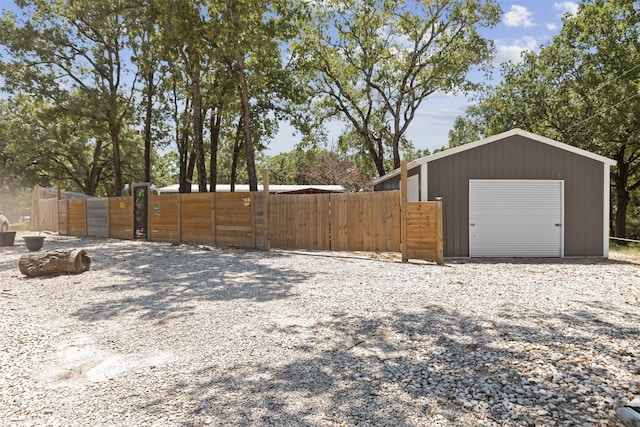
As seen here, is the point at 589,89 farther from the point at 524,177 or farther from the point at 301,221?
the point at 301,221

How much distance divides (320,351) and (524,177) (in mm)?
8640

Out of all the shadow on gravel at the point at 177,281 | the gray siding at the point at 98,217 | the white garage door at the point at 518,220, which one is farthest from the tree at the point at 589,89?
the gray siding at the point at 98,217

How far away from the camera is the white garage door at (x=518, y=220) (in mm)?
10430

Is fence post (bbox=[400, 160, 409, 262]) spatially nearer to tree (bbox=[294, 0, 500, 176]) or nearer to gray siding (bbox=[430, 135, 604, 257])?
gray siding (bbox=[430, 135, 604, 257])

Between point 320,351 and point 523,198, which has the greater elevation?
point 523,198

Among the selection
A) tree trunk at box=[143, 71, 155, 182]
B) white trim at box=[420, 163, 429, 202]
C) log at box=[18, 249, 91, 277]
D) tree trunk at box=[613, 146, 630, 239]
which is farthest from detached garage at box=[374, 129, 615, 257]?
tree trunk at box=[143, 71, 155, 182]

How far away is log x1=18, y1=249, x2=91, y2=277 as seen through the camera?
7.97 m

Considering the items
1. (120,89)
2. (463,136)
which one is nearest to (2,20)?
(120,89)

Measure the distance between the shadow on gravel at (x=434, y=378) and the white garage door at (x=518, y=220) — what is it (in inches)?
235

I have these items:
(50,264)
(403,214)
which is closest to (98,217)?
(50,264)

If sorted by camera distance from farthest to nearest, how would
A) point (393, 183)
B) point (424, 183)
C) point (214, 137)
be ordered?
point (214, 137), point (393, 183), point (424, 183)

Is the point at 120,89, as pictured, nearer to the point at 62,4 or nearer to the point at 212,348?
the point at 62,4

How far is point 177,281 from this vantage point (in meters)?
7.37

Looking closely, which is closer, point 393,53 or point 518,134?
point 518,134
